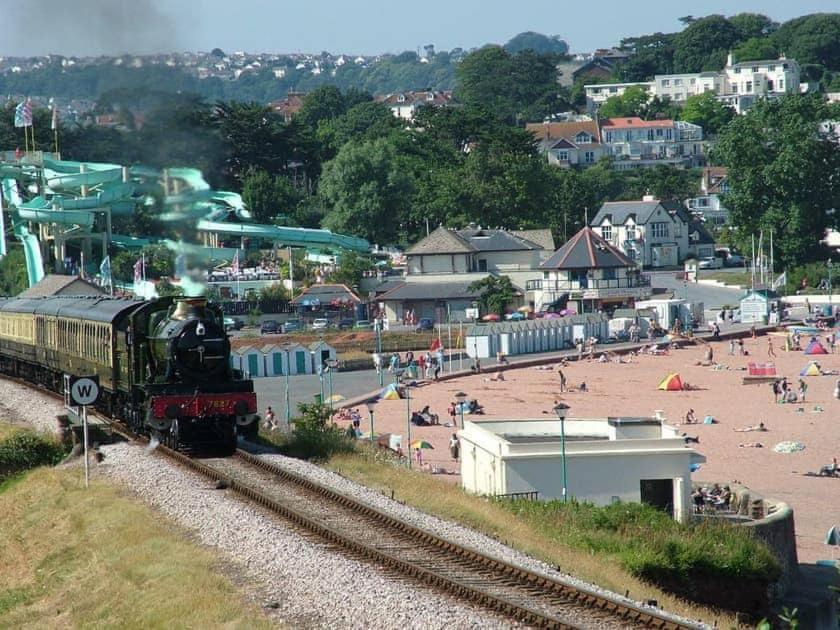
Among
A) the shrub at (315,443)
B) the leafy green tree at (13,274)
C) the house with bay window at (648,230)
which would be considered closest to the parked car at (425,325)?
the leafy green tree at (13,274)

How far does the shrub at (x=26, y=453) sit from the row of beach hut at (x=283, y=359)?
3468cm

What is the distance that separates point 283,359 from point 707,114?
417 ft

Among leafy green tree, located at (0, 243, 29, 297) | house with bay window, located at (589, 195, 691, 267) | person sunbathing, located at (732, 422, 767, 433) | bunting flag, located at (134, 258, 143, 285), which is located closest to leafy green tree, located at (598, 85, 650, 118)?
house with bay window, located at (589, 195, 691, 267)

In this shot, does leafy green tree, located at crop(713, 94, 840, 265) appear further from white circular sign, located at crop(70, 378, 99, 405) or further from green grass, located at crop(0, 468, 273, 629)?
green grass, located at crop(0, 468, 273, 629)

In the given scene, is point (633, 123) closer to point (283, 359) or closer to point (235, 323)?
point (235, 323)

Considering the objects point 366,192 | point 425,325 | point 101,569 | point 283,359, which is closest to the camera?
point 101,569

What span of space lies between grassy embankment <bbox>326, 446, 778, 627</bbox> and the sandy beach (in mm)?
7643

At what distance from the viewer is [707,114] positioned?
178750 mm

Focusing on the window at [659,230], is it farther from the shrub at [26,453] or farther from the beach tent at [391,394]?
the shrub at [26,453]

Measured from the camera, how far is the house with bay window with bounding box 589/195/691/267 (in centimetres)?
10650

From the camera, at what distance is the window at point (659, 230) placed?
10688 cm

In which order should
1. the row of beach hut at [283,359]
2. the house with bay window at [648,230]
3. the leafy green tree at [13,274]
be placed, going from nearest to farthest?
1. the row of beach hut at [283,359]
2. the leafy green tree at [13,274]
3. the house with bay window at [648,230]

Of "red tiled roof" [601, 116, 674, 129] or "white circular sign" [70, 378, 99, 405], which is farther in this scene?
"red tiled roof" [601, 116, 674, 129]

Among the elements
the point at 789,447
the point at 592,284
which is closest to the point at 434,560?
the point at 789,447
